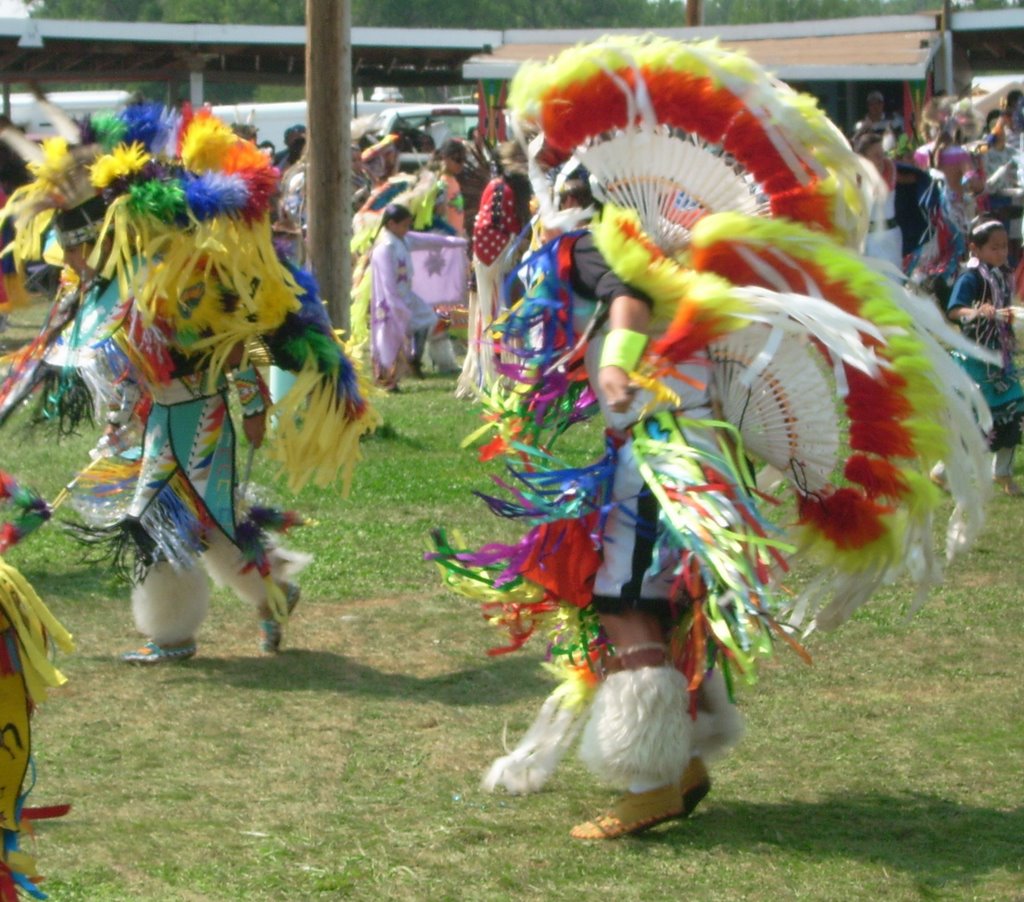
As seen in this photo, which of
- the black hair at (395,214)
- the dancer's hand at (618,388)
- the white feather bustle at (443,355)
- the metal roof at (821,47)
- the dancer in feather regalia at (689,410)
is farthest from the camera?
the metal roof at (821,47)

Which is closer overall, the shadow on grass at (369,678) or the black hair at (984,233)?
the shadow on grass at (369,678)

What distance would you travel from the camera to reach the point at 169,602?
6062 mm

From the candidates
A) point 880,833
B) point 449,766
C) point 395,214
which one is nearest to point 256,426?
point 449,766

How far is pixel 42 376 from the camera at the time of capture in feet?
19.2

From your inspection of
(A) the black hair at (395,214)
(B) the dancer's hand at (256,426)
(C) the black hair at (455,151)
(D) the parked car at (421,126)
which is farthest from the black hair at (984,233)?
(D) the parked car at (421,126)

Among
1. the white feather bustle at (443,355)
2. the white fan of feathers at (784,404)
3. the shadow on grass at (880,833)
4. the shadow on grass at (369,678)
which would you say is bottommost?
the shadow on grass at (880,833)

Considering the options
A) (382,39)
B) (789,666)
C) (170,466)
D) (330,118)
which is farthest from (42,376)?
(382,39)

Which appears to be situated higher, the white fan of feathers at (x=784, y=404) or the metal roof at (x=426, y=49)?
the metal roof at (x=426, y=49)

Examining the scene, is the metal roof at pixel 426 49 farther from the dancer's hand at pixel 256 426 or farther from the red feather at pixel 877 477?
the red feather at pixel 877 477

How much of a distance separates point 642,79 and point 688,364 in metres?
0.76

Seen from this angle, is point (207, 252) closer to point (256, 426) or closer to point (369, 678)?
point (256, 426)

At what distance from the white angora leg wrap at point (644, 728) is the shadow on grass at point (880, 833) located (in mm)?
213

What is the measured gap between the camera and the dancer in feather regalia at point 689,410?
4148 millimetres

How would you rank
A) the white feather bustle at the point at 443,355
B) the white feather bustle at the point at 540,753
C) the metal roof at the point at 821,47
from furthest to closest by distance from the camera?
1. the metal roof at the point at 821,47
2. the white feather bustle at the point at 443,355
3. the white feather bustle at the point at 540,753
